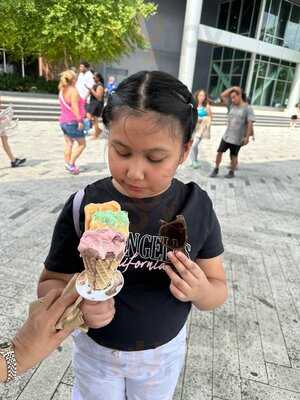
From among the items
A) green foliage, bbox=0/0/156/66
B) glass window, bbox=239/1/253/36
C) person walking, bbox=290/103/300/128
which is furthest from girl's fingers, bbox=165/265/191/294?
glass window, bbox=239/1/253/36

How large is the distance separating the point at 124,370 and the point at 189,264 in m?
0.56

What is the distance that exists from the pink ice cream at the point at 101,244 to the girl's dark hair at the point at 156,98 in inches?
16.8

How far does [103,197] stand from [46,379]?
1.63 m

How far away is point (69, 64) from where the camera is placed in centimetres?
2127

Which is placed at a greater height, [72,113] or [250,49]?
[250,49]

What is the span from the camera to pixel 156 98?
1.08 metres

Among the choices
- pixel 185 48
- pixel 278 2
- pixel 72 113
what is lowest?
pixel 72 113

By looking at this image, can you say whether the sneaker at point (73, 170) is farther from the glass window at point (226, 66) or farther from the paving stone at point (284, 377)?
the glass window at point (226, 66)

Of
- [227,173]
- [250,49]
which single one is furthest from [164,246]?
[250,49]

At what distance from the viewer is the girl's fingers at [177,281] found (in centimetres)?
108

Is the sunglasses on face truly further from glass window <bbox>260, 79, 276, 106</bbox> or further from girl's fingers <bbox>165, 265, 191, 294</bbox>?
glass window <bbox>260, 79, 276, 106</bbox>

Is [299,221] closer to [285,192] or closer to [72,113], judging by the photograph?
Result: [285,192]

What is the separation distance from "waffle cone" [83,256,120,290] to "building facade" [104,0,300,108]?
25.5m

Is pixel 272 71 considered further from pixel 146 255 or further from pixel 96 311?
pixel 96 311
